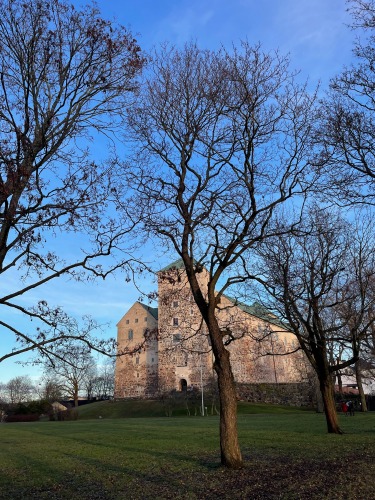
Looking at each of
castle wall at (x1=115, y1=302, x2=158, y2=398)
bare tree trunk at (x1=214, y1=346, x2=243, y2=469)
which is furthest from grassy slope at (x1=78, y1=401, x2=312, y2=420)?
bare tree trunk at (x1=214, y1=346, x2=243, y2=469)

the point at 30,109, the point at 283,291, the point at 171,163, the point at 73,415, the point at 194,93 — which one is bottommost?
the point at 73,415

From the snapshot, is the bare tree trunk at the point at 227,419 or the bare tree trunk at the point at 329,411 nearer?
the bare tree trunk at the point at 227,419

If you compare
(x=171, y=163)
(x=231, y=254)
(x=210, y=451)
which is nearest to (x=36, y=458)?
(x=210, y=451)

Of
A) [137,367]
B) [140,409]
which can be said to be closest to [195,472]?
[140,409]

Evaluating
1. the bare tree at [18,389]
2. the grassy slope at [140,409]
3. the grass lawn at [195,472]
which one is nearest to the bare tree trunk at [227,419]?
the grass lawn at [195,472]

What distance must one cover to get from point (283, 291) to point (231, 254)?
5.75 meters

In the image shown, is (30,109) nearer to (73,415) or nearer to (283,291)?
(283,291)

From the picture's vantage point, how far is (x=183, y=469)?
10.4m

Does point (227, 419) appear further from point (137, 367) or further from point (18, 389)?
point (18, 389)

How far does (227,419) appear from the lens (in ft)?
32.6

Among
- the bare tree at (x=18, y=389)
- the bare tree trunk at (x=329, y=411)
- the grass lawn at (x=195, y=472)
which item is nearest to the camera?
the grass lawn at (x=195, y=472)

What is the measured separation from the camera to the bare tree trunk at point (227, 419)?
982 centimetres

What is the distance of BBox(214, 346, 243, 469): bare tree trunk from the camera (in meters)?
9.82

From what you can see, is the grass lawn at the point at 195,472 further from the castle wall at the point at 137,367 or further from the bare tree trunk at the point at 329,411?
the castle wall at the point at 137,367
